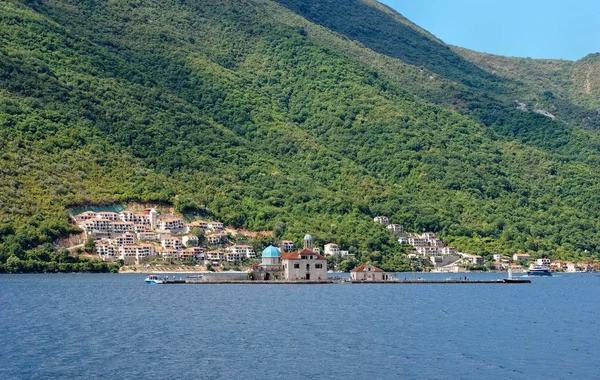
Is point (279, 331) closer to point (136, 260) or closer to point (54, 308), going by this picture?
point (54, 308)

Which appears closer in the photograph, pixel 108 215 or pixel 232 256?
pixel 108 215

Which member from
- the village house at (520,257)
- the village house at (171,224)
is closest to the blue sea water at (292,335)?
the village house at (171,224)

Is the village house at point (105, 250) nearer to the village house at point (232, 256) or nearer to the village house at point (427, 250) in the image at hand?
the village house at point (232, 256)

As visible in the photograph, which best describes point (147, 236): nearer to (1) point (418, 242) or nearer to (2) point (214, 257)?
(2) point (214, 257)

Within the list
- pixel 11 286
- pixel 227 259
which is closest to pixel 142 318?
pixel 11 286

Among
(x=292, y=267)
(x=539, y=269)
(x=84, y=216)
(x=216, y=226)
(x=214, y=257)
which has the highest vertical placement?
(x=84, y=216)

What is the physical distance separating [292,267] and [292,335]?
65.5 meters

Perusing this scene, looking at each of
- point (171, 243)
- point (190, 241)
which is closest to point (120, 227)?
point (171, 243)

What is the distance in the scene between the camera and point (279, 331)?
242ft

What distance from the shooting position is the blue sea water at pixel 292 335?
5678 centimetres

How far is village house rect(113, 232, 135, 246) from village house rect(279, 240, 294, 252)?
989 inches

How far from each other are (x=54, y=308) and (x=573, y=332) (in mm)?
44349

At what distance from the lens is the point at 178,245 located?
168m

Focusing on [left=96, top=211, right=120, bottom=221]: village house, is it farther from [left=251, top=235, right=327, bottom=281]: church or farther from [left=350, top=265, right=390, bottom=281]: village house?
[left=350, top=265, right=390, bottom=281]: village house
